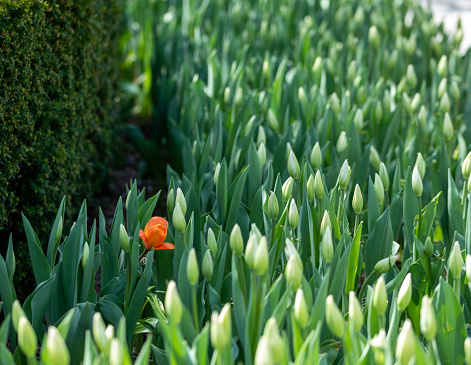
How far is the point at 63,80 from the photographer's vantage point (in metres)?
2.41

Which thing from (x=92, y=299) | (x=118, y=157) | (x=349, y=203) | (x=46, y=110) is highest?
(x=46, y=110)

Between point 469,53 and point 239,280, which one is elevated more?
point 469,53

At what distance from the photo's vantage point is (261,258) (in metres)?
1.20

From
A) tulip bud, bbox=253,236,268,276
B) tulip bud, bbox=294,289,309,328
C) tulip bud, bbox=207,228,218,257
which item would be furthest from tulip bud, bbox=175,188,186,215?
tulip bud, bbox=294,289,309,328

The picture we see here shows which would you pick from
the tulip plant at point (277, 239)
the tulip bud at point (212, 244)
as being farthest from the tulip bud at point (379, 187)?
the tulip bud at point (212, 244)

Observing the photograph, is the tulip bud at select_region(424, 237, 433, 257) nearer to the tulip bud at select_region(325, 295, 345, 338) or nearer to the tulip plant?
the tulip plant

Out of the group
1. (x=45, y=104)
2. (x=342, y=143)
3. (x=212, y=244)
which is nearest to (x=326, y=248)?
(x=212, y=244)

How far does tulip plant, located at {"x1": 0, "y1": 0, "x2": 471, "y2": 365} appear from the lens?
119cm

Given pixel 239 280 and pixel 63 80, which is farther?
pixel 63 80

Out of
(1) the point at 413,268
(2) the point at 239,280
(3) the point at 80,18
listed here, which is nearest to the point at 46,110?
(3) the point at 80,18

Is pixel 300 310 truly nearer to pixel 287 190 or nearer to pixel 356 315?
pixel 356 315

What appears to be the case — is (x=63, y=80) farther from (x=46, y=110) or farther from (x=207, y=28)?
(x=207, y=28)

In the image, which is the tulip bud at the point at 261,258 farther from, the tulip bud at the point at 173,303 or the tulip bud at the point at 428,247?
the tulip bud at the point at 428,247

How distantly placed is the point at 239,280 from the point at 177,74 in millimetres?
2181
